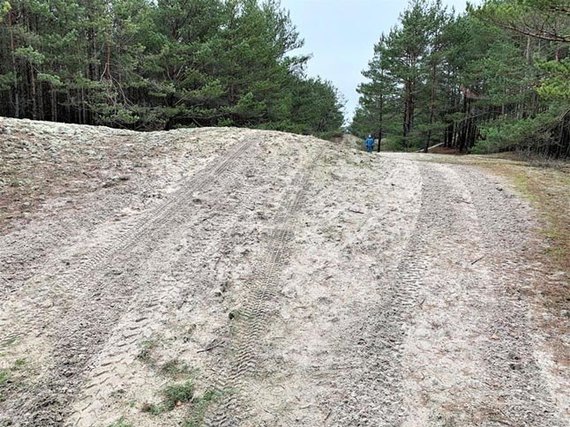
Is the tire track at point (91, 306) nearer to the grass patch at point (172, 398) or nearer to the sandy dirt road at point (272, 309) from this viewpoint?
the sandy dirt road at point (272, 309)

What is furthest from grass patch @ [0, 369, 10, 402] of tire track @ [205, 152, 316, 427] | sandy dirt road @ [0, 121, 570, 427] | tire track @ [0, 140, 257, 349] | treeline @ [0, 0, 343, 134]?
treeline @ [0, 0, 343, 134]

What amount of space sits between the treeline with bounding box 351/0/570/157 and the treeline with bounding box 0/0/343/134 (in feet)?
26.1

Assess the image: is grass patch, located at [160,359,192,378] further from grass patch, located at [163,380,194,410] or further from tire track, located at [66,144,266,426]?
tire track, located at [66,144,266,426]

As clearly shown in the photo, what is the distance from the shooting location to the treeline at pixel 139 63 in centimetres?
1510

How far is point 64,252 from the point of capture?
4.50 m

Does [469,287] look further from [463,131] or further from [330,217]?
[463,131]

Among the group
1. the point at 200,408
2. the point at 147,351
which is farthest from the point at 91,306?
the point at 200,408

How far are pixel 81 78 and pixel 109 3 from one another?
4.03 metres

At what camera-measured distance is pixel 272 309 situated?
382 cm

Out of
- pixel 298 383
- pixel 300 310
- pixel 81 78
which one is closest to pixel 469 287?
pixel 300 310

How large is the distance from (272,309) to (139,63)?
16.0 meters

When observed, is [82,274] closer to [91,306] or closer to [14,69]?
[91,306]

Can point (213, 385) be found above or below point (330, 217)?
below

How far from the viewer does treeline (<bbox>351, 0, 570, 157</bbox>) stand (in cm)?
1405
